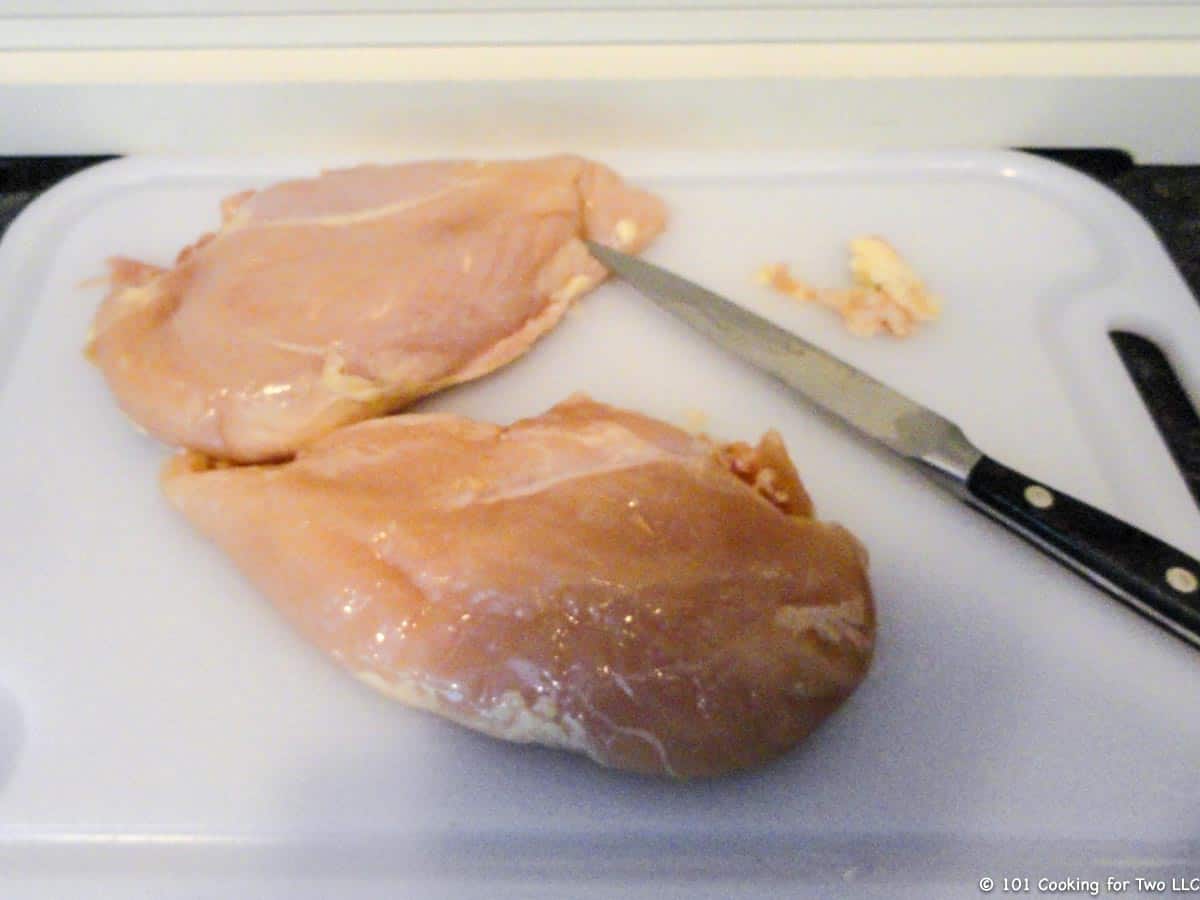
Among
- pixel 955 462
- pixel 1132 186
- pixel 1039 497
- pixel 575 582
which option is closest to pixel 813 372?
pixel 955 462

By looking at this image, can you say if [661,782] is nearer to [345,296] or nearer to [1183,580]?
[1183,580]

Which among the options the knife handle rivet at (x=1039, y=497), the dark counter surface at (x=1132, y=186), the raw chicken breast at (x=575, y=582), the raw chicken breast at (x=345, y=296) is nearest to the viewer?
the raw chicken breast at (x=575, y=582)

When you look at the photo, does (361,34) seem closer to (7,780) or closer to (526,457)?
(526,457)

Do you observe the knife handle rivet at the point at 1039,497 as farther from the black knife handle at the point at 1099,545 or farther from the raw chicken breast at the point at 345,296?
the raw chicken breast at the point at 345,296

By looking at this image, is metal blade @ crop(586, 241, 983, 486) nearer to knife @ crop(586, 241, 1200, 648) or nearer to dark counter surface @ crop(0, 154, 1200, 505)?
knife @ crop(586, 241, 1200, 648)

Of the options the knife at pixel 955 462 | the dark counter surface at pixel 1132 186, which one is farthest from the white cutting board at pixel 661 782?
the dark counter surface at pixel 1132 186

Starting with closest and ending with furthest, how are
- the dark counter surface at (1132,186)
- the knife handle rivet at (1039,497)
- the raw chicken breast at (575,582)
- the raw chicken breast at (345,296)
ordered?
the raw chicken breast at (575,582) < the knife handle rivet at (1039,497) < the raw chicken breast at (345,296) < the dark counter surface at (1132,186)

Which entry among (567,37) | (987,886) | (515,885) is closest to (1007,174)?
(567,37)

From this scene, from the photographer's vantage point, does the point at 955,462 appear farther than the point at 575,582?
Yes
